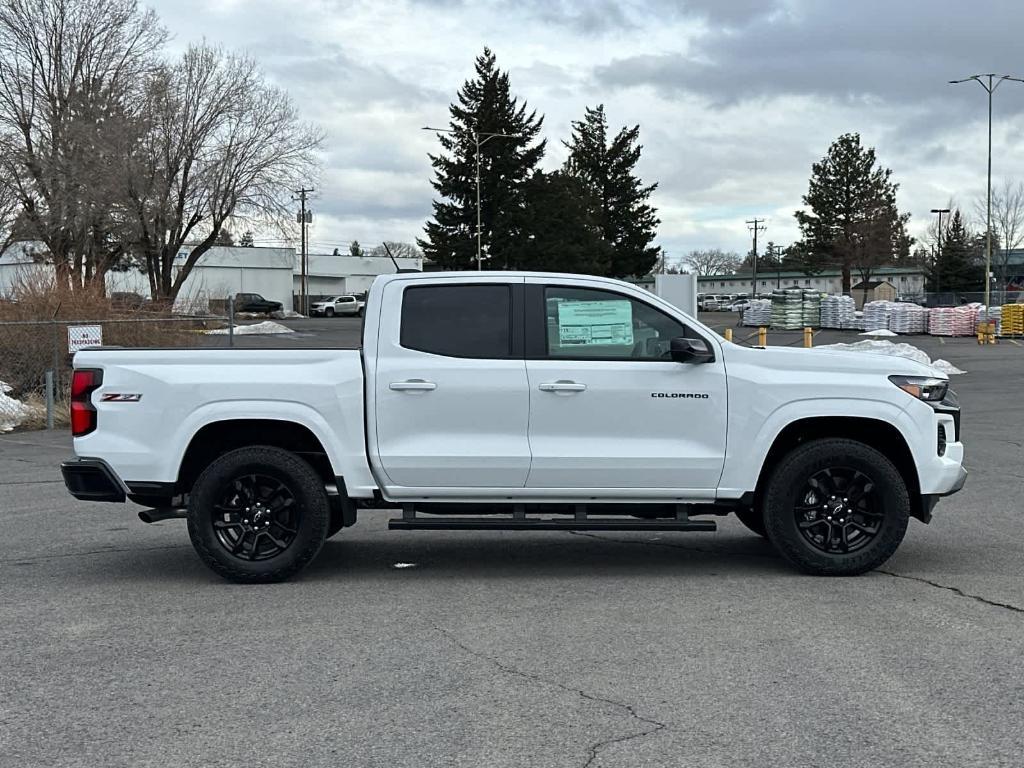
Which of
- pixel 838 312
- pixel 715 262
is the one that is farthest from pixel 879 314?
pixel 715 262

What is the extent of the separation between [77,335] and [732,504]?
525 inches

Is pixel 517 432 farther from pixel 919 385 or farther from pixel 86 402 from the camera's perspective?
pixel 86 402

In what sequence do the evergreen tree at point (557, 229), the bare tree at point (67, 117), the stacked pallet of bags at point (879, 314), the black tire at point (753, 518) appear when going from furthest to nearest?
the evergreen tree at point (557, 229) < the stacked pallet of bags at point (879, 314) < the bare tree at point (67, 117) < the black tire at point (753, 518)

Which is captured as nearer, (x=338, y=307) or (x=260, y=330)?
(x=260, y=330)

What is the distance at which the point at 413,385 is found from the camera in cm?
699

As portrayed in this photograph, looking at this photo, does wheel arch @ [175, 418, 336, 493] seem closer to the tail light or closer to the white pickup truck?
the white pickup truck

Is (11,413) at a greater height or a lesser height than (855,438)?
lesser

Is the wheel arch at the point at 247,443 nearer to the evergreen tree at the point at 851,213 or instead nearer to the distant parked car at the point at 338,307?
the distant parked car at the point at 338,307

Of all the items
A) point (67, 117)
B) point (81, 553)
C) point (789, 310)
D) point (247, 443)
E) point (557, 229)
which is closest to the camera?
point (247, 443)

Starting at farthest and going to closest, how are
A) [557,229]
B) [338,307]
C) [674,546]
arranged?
[338,307], [557,229], [674,546]

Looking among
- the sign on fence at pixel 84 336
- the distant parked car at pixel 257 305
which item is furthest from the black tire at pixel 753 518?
the distant parked car at pixel 257 305

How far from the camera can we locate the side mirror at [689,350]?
22.8 feet

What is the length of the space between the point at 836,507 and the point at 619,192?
8936 centimetres

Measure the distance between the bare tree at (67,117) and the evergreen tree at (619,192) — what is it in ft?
179
